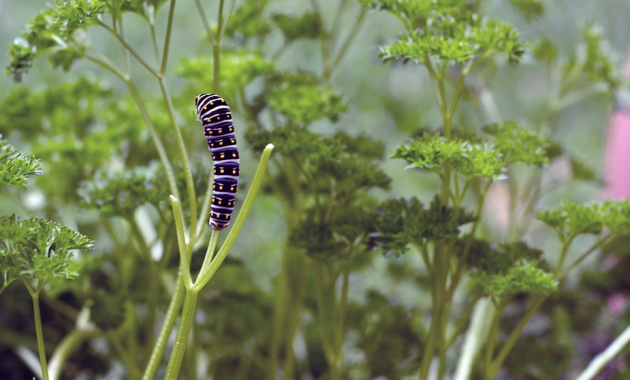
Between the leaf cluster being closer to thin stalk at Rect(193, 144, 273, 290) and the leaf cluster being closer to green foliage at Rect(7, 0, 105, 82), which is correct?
thin stalk at Rect(193, 144, 273, 290)

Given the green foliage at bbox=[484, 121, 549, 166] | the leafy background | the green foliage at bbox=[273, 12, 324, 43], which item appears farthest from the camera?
the leafy background

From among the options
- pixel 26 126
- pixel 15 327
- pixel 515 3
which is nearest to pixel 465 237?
pixel 515 3

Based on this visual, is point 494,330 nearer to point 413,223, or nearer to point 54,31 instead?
point 413,223

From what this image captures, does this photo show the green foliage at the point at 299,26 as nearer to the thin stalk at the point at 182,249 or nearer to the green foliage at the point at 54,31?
the green foliage at the point at 54,31

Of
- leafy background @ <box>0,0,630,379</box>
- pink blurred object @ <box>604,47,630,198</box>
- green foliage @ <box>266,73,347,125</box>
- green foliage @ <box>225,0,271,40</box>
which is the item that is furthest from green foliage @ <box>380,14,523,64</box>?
pink blurred object @ <box>604,47,630,198</box>

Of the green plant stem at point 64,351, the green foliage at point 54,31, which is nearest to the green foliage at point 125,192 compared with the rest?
the green foliage at point 54,31
